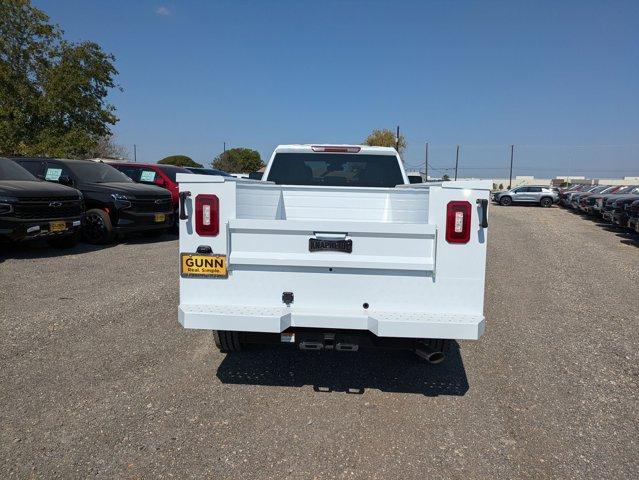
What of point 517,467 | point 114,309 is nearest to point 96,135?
point 114,309

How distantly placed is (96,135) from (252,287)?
24.8 meters

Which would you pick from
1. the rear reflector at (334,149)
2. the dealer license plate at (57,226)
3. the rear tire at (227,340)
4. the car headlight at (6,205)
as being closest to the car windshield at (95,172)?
the dealer license plate at (57,226)

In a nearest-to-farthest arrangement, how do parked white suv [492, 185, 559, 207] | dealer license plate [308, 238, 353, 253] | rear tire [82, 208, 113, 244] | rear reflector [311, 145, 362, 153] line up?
dealer license plate [308, 238, 353, 253] → rear reflector [311, 145, 362, 153] → rear tire [82, 208, 113, 244] → parked white suv [492, 185, 559, 207]

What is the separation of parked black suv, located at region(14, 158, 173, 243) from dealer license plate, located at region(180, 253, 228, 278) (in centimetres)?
775

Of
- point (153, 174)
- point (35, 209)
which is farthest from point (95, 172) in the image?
point (35, 209)

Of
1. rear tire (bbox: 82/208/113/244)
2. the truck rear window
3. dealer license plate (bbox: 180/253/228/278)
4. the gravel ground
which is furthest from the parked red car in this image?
dealer license plate (bbox: 180/253/228/278)

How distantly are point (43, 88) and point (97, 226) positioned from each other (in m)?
16.7

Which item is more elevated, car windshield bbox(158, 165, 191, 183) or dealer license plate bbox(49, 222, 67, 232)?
car windshield bbox(158, 165, 191, 183)

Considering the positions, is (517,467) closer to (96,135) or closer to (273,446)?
(273,446)

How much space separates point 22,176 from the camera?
9.61 m

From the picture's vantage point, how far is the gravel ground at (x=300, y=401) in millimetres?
2908

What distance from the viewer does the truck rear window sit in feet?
20.0

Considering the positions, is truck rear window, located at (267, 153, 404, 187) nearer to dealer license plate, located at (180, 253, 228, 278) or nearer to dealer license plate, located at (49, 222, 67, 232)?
dealer license plate, located at (180, 253, 228, 278)

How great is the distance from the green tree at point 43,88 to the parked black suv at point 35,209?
14193 mm
